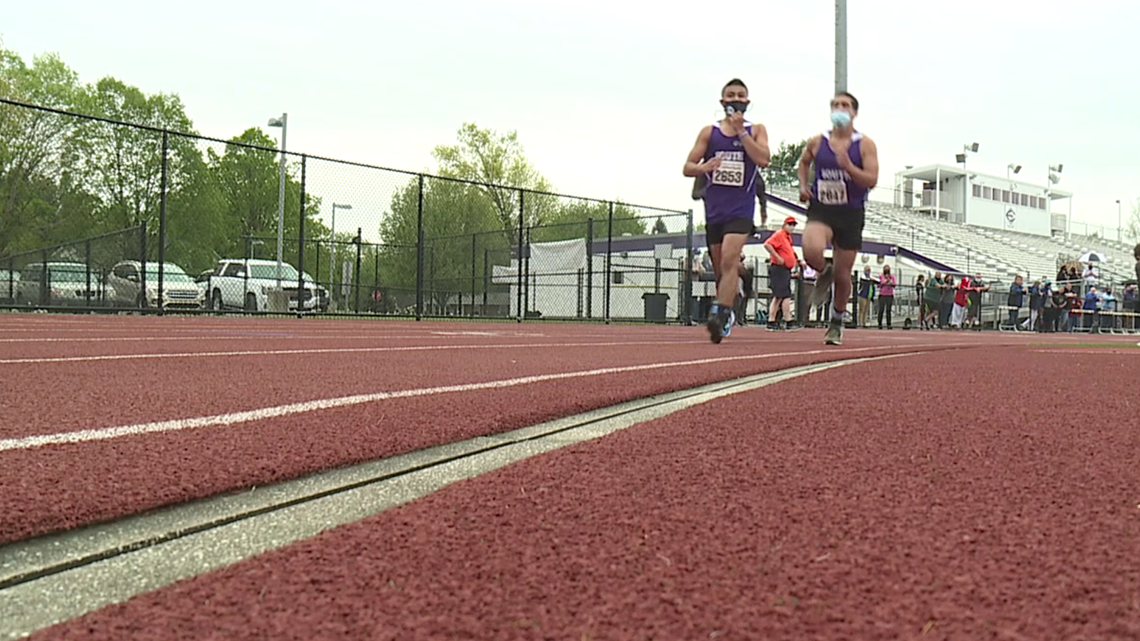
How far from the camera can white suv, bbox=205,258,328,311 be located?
21.0m

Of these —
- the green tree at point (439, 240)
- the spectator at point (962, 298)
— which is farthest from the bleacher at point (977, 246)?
the green tree at point (439, 240)

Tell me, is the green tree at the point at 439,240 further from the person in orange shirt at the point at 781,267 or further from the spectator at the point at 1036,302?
the spectator at the point at 1036,302

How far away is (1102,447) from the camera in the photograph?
7.37 ft

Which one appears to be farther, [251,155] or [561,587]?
[251,155]

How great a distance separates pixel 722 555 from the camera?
126 cm

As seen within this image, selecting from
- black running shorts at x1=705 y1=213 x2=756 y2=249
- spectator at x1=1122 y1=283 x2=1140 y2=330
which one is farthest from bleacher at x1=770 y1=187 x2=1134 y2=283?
black running shorts at x1=705 y1=213 x2=756 y2=249

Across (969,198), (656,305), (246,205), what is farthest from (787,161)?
(656,305)

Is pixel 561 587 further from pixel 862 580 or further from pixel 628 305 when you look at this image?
pixel 628 305

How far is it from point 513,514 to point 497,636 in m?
0.56

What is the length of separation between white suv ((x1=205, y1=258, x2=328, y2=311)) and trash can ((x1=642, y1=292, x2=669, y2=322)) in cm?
743

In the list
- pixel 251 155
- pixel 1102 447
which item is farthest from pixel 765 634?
pixel 251 155

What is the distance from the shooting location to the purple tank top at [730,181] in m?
7.32

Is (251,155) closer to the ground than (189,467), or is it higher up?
higher up

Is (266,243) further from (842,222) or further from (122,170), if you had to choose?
(842,222)
